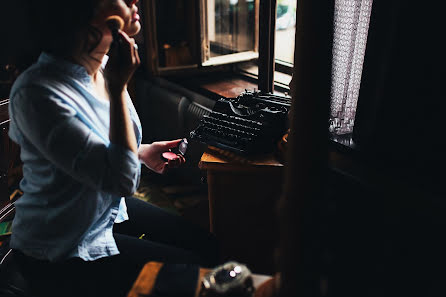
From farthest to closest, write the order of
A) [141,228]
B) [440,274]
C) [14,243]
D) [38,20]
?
[141,228]
[440,274]
[14,243]
[38,20]

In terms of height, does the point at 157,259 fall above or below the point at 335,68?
below

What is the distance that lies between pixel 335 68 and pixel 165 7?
5.99 feet

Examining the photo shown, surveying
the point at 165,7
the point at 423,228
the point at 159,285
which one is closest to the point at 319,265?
the point at 159,285

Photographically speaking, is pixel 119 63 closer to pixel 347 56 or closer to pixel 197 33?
pixel 347 56

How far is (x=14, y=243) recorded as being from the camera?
131 cm

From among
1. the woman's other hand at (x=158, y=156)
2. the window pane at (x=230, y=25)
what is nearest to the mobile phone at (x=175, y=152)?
the woman's other hand at (x=158, y=156)

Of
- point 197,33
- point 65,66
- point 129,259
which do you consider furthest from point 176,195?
point 65,66

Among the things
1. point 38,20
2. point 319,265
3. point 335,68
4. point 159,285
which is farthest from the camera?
point 335,68

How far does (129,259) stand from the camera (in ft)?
4.43

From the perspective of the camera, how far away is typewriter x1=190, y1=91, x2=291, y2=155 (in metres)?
1.75

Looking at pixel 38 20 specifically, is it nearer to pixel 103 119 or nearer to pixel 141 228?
pixel 103 119

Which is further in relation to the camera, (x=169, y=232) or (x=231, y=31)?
(x=231, y=31)

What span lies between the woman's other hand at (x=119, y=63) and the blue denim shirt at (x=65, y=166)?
0.48ft

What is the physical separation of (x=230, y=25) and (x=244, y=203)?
201cm
